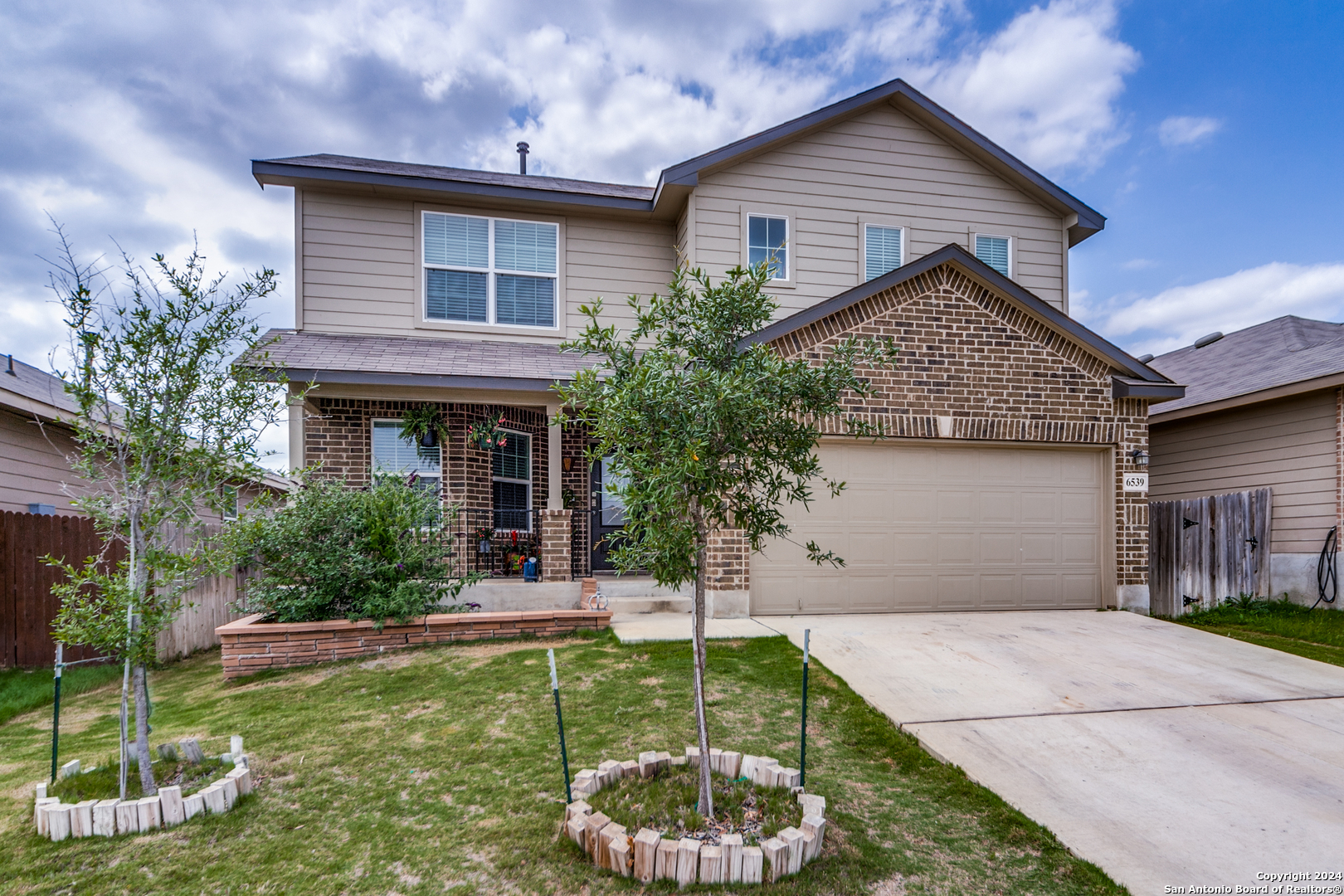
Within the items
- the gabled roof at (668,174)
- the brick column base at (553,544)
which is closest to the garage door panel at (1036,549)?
the gabled roof at (668,174)

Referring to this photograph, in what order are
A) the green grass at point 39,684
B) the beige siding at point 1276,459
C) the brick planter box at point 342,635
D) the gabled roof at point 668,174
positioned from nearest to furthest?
the green grass at point 39,684 → the brick planter box at point 342,635 → the beige siding at point 1276,459 → the gabled roof at point 668,174

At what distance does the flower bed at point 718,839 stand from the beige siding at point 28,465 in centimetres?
815

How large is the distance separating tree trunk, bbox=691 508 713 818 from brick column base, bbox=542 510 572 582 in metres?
5.02

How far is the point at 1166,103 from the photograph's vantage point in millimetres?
13336

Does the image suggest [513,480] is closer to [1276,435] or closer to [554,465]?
[554,465]

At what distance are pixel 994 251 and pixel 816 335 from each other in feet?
17.0

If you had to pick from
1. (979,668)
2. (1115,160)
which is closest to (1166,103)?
(1115,160)

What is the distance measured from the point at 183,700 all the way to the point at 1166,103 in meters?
18.8

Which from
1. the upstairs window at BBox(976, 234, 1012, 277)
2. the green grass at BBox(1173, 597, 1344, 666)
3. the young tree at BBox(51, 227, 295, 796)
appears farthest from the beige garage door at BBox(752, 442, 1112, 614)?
the young tree at BBox(51, 227, 295, 796)

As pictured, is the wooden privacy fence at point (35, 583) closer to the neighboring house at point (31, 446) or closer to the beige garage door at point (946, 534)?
the neighboring house at point (31, 446)

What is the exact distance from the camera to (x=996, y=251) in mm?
11188

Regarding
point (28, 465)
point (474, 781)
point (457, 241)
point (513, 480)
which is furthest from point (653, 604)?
point (28, 465)

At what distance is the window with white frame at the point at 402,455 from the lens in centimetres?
912

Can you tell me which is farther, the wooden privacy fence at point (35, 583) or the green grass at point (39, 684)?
the wooden privacy fence at point (35, 583)
